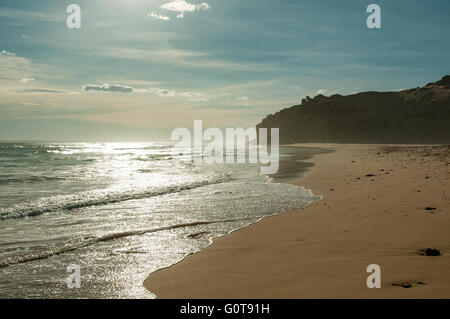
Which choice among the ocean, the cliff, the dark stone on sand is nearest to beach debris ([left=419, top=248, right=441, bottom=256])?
the dark stone on sand

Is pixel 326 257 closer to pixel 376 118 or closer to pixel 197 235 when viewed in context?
pixel 197 235

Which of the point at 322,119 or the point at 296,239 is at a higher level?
the point at 322,119

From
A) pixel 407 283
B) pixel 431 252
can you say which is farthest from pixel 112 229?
pixel 431 252

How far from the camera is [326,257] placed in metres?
5.11

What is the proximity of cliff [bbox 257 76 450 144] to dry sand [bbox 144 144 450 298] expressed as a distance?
89549 mm

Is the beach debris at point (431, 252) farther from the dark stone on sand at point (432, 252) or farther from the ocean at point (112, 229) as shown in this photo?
the ocean at point (112, 229)

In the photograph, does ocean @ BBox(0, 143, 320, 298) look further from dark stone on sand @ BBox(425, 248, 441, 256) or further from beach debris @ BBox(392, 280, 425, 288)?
dark stone on sand @ BBox(425, 248, 441, 256)

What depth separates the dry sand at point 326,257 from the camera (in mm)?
3965

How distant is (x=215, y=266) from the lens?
5074 mm

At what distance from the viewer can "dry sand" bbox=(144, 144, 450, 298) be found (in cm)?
396
